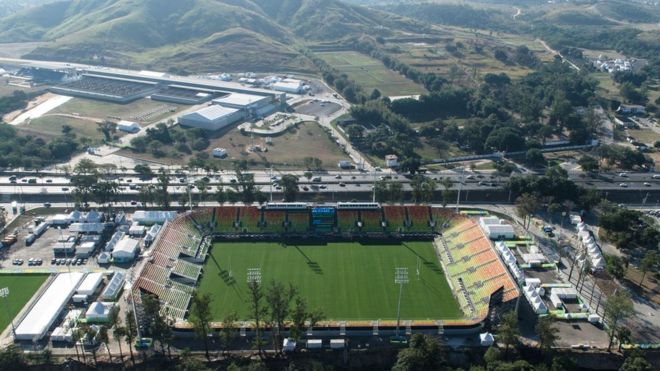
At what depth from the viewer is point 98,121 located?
141m

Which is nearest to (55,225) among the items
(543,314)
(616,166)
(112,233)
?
(112,233)

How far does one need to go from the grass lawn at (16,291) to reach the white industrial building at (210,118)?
69.0 meters

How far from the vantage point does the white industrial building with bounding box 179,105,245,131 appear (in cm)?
13325

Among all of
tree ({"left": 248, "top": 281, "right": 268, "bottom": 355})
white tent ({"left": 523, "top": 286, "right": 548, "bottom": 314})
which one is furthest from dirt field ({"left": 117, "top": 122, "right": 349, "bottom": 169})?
tree ({"left": 248, "top": 281, "right": 268, "bottom": 355})

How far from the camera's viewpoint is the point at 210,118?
Result: 133m

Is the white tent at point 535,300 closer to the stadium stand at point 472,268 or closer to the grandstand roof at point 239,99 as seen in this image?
the stadium stand at point 472,268

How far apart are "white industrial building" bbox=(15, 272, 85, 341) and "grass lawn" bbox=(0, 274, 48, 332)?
2.50m

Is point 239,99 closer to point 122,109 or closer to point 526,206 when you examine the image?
point 122,109

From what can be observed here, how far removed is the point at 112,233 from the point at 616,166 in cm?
10977

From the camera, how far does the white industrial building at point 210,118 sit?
133m

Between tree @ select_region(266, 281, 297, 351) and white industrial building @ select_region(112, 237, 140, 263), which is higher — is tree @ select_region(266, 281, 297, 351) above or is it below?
above

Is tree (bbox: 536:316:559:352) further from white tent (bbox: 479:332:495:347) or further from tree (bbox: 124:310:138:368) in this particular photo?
tree (bbox: 124:310:138:368)

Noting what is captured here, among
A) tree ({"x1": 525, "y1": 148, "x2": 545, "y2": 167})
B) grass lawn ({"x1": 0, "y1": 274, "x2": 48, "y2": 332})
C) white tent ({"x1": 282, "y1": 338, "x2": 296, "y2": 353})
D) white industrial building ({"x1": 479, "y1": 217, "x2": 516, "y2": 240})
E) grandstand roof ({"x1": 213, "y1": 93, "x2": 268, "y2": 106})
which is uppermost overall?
grandstand roof ({"x1": 213, "y1": 93, "x2": 268, "y2": 106})

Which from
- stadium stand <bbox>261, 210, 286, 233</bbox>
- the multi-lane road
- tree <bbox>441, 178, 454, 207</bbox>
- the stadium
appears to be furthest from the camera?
the multi-lane road
